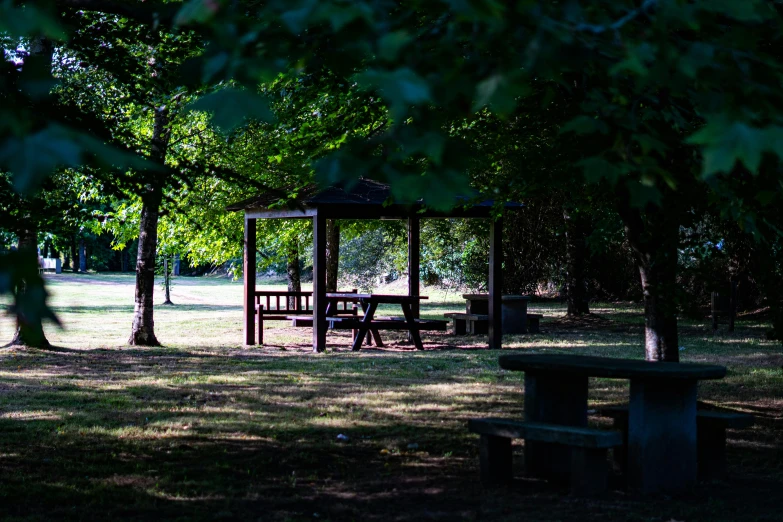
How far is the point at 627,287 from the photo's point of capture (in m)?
A: 29.7

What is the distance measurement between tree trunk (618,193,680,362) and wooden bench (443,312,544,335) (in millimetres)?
9403

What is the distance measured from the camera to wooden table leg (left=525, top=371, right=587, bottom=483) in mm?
6242

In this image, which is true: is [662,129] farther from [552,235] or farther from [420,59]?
[552,235]

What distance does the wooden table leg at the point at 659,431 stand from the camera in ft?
18.9

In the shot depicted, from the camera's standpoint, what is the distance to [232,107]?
2.27 m

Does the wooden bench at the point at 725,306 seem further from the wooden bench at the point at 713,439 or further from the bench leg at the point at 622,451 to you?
the wooden bench at the point at 713,439

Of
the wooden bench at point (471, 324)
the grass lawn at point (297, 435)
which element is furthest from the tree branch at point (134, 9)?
the wooden bench at point (471, 324)

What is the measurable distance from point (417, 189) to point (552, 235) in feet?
81.1

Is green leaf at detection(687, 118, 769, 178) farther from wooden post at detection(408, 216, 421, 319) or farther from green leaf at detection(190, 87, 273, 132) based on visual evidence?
wooden post at detection(408, 216, 421, 319)

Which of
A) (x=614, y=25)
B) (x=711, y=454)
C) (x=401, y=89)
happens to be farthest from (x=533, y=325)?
(x=401, y=89)

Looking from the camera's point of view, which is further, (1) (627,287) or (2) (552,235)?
(1) (627,287)

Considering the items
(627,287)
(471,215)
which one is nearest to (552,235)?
(627,287)

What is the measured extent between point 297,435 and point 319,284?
306 inches

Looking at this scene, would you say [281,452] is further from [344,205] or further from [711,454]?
[344,205]
